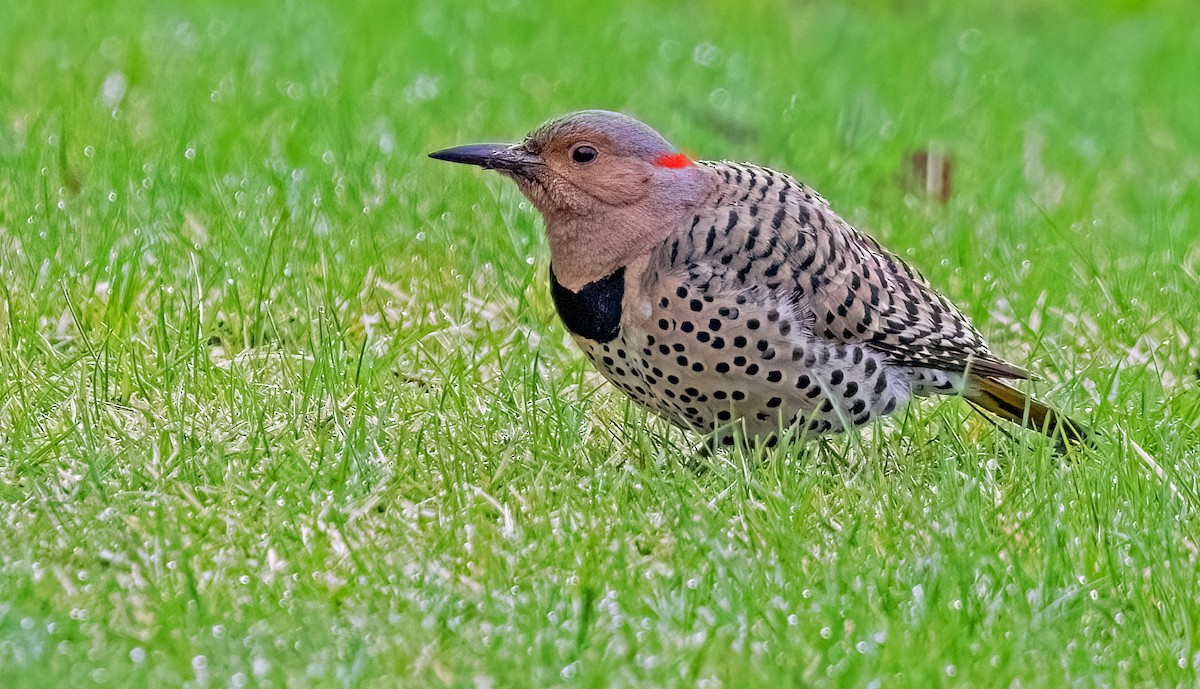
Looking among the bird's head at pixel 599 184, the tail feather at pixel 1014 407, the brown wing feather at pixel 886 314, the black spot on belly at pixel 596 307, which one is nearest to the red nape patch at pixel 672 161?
the bird's head at pixel 599 184

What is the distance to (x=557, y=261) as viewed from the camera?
4508 mm

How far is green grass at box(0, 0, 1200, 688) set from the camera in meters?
3.54

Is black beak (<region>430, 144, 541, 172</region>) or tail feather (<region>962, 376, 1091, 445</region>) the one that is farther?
tail feather (<region>962, 376, 1091, 445</region>)

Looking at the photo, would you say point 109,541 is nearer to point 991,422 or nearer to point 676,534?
point 676,534

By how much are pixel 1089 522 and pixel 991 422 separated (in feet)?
2.50

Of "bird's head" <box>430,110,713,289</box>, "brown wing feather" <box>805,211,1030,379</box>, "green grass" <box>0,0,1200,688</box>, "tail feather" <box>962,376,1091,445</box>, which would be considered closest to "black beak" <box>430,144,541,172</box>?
"bird's head" <box>430,110,713,289</box>

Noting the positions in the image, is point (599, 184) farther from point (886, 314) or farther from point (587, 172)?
point (886, 314)

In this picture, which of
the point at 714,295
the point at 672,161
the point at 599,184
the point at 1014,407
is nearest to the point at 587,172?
the point at 599,184

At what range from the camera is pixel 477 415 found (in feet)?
15.2

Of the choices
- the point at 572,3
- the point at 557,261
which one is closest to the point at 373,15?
the point at 572,3

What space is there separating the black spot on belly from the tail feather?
3.52 ft

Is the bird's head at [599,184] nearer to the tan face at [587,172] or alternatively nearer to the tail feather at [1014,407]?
the tan face at [587,172]

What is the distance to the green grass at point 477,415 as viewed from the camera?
3.54 meters

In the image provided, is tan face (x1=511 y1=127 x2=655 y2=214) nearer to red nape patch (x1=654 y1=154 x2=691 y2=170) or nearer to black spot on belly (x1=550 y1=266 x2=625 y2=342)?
red nape patch (x1=654 y1=154 x2=691 y2=170)
